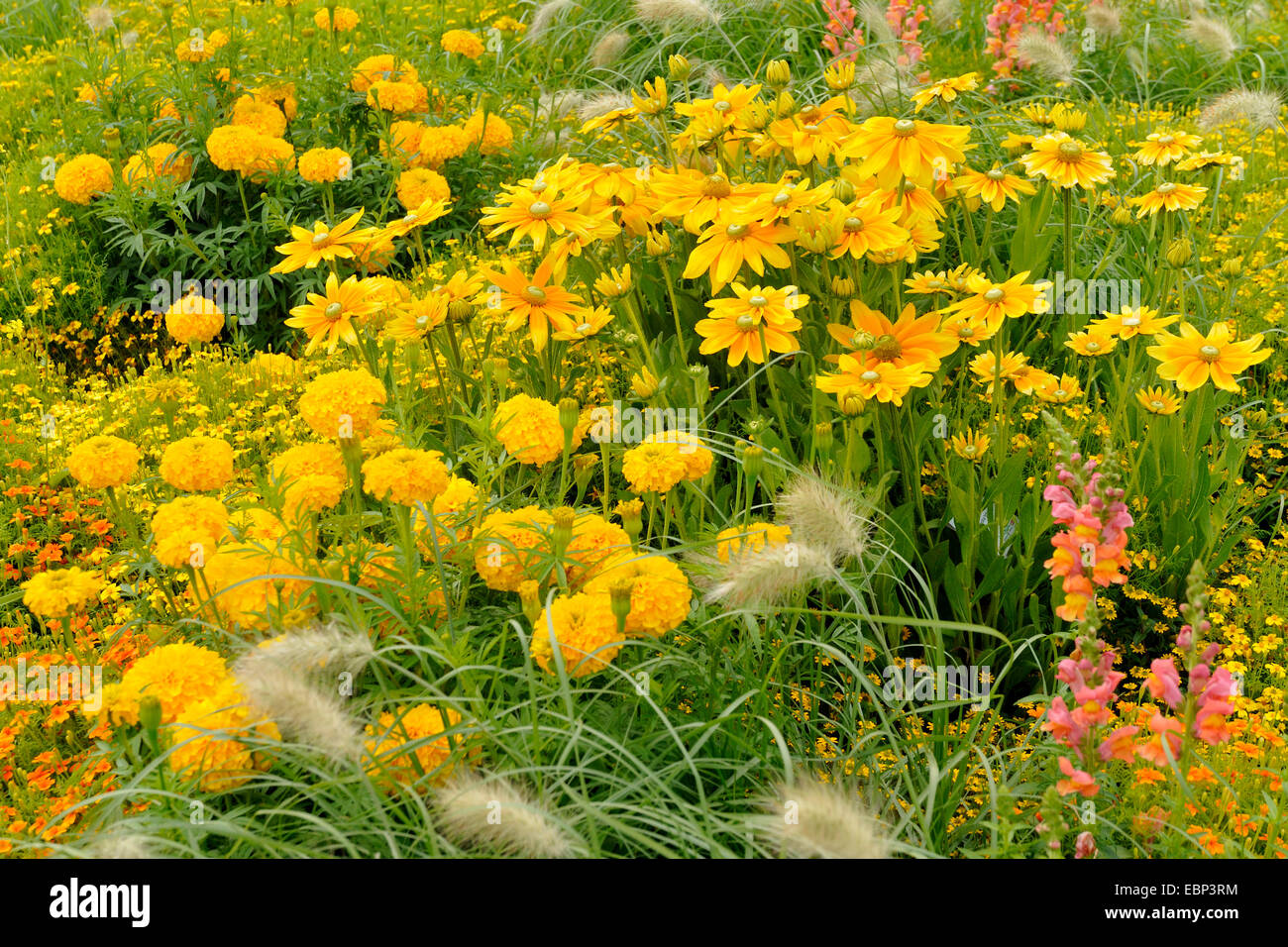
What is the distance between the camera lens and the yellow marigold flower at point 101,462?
220 cm

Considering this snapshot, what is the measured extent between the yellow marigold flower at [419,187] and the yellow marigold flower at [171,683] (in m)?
2.30

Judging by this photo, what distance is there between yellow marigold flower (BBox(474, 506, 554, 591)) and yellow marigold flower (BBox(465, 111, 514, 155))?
8.42 feet

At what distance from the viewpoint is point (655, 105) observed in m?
2.79

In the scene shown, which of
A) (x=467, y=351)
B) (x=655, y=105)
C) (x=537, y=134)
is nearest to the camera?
(x=655, y=105)

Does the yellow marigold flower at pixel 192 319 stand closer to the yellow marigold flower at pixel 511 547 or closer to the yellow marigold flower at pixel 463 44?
the yellow marigold flower at pixel 511 547

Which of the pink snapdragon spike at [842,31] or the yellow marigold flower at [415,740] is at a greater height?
the pink snapdragon spike at [842,31]

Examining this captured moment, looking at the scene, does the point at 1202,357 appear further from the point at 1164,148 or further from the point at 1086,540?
the point at 1086,540

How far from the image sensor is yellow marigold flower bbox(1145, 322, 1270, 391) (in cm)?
235

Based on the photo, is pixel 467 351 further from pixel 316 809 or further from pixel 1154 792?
pixel 1154 792

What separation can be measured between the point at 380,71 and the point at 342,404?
273 centimetres

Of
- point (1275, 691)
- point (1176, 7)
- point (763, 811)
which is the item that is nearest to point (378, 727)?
point (763, 811)

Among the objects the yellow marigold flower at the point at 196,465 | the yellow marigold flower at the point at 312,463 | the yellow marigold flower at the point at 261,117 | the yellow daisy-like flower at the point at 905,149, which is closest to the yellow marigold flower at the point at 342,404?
the yellow marigold flower at the point at 312,463

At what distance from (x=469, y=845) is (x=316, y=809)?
0.28 m

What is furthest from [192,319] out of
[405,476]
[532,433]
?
[405,476]
